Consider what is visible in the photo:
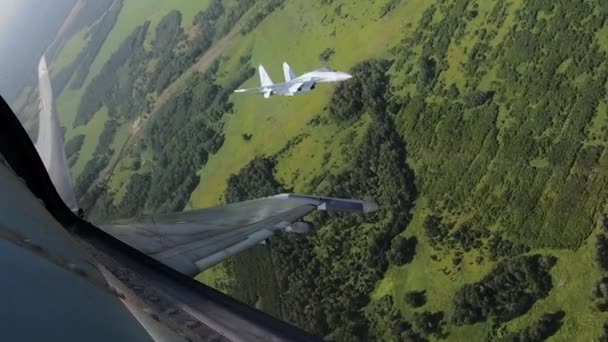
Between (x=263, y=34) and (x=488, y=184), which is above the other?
(x=263, y=34)

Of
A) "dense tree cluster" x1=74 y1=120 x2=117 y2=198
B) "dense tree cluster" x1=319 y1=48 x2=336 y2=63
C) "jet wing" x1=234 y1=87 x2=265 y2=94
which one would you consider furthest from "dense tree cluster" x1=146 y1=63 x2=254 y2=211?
"dense tree cluster" x1=319 y1=48 x2=336 y2=63

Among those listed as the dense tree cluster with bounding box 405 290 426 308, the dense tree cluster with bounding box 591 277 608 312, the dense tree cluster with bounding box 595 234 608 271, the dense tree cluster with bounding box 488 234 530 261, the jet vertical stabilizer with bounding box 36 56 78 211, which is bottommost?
the dense tree cluster with bounding box 405 290 426 308

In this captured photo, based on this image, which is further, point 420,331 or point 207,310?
point 420,331

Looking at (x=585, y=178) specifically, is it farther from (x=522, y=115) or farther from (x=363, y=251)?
(x=363, y=251)

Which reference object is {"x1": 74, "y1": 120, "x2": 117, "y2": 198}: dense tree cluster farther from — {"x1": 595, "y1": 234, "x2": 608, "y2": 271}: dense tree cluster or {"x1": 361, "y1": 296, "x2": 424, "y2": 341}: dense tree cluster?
{"x1": 595, "y1": 234, "x2": 608, "y2": 271}: dense tree cluster

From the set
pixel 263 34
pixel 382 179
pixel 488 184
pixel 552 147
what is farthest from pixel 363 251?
pixel 263 34

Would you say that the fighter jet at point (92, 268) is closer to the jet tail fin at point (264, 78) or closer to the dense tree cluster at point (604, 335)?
the dense tree cluster at point (604, 335)

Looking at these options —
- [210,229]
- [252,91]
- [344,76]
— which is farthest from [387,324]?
[210,229]

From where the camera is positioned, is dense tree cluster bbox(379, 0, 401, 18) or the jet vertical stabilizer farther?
dense tree cluster bbox(379, 0, 401, 18)
